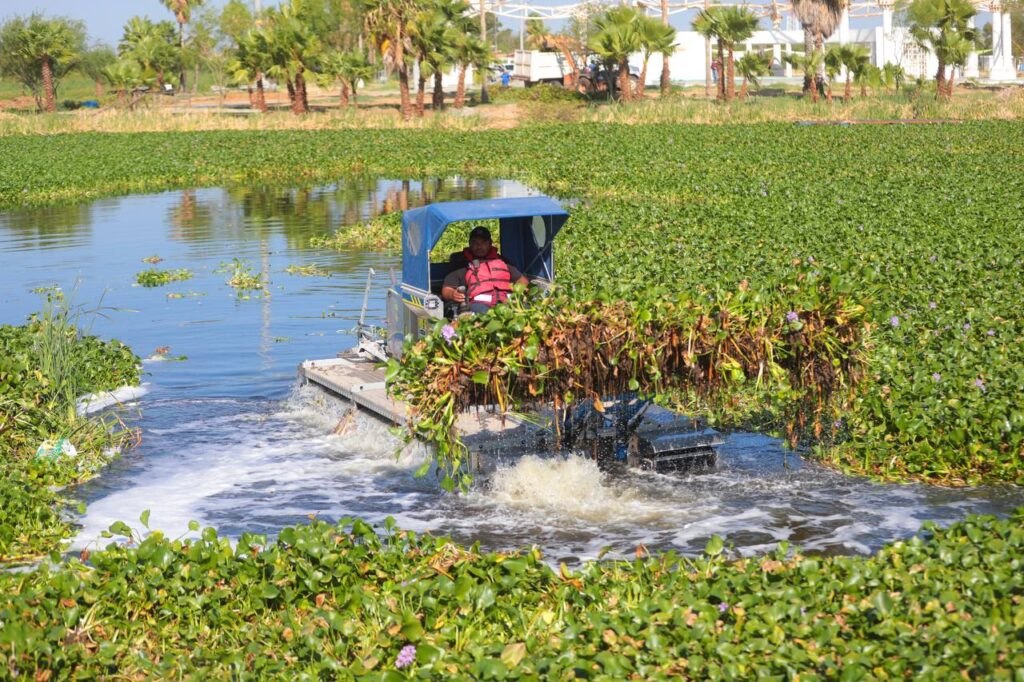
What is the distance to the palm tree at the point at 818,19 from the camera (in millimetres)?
57188

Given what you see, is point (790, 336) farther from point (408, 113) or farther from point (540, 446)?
point (408, 113)

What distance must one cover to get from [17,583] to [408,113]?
4857cm

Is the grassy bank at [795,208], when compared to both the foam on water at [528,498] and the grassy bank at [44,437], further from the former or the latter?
the grassy bank at [44,437]

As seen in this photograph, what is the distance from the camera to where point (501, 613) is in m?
7.23

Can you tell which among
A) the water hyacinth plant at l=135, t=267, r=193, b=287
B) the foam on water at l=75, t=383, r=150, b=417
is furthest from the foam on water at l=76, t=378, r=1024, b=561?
the water hyacinth plant at l=135, t=267, r=193, b=287

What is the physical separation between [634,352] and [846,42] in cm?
6674

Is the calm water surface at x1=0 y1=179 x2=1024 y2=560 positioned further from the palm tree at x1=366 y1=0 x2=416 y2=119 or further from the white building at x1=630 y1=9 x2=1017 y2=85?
the white building at x1=630 y1=9 x2=1017 y2=85

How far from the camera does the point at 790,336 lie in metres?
9.68

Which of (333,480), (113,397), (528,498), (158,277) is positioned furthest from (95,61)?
(528,498)

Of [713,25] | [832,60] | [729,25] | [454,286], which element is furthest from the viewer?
[713,25]

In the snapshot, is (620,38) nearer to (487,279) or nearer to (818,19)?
(818,19)

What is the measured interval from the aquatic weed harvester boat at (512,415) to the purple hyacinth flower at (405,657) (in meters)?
3.04

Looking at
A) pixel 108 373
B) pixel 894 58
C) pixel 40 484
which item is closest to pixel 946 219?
pixel 108 373

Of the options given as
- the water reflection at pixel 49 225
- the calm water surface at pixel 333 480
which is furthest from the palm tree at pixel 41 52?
the calm water surface at pixel 333 480
